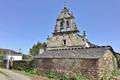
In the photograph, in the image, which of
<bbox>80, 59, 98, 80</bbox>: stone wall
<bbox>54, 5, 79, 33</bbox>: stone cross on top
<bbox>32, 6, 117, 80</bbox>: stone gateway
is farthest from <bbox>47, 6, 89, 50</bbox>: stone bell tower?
<bbox>80, 59, 98, 80</bbox>: stone wall

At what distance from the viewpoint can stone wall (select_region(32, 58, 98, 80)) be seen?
22.7m

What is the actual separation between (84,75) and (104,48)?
4146mm

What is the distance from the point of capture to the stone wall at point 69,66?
895 inches

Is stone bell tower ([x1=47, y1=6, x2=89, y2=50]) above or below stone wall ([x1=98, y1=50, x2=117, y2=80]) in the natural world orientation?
above

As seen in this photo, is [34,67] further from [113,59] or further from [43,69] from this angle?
[113,59]

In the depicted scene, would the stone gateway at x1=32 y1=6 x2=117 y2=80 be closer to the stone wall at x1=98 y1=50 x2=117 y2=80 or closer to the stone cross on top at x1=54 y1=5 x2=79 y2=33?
the stone wall at x1=98 y1=50 x2=117 y2=80

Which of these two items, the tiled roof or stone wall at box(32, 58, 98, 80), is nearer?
stone wall at box(32, 58, 98, 80)

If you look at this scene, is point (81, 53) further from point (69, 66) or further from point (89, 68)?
point (89, 68)

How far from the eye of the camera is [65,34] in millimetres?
40594

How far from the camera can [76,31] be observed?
3956 centimetres

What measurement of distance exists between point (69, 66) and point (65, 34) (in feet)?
54.1

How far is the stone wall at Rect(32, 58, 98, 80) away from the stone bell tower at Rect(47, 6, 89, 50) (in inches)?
494

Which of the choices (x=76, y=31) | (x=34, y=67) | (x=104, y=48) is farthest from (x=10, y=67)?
(x=104, y=48)

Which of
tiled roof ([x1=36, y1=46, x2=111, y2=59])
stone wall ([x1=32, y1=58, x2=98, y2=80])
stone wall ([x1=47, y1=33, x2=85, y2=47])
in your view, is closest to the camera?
stone wall ([x1=32, y1=58, x2=98, y2=80])
